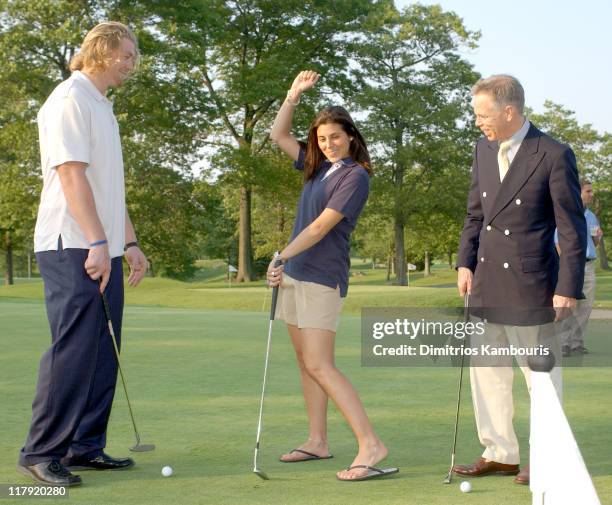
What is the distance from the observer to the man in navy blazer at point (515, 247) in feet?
16.3

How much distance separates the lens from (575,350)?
491 inches

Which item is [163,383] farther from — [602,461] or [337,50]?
[337,50]

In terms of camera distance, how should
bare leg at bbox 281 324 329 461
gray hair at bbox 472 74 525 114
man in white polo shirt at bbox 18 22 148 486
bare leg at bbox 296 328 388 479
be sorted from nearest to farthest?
1. man in white polo shirt at bbox 18 22 148 486
2. gray hair at bbox 472 74 525 114
3. bare leg at bbox 296 328 388 479
4. bare leg at bbox 281 324 329 461

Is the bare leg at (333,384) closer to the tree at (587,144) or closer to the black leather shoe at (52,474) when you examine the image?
the black leather shoe at (52,474)

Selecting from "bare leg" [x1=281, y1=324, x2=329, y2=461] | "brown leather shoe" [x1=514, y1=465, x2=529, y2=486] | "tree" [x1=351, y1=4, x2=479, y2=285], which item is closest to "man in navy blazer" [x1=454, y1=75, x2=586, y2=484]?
"brown leather shoe" [x1=514, y1=465, x2=529, y2=486]

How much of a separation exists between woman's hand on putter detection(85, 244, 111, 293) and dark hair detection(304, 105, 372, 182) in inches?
50.8

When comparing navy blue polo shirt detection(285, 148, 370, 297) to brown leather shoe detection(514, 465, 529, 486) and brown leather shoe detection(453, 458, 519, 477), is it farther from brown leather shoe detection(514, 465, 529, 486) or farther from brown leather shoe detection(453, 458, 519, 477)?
brown leather shoe detection(514, 465, 529, 486)

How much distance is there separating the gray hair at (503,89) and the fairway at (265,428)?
1947mm

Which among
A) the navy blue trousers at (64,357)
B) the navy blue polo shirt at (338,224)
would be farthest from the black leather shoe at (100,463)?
the navy blue polo shirt at (338,224)

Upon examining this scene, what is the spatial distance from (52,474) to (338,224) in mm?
1972

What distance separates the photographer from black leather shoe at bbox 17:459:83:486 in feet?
15.8

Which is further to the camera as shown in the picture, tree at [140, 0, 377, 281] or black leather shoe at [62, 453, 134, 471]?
tree at [140, 0, 377, 281]

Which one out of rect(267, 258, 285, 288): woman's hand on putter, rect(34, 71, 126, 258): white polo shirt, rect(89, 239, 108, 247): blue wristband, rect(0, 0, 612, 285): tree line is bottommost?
rect(267, 258, 285, 288): woman's hand on putter

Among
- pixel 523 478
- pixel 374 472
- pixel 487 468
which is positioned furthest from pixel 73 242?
pixel 523 478
